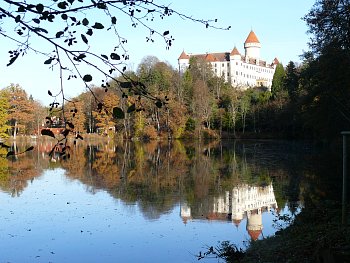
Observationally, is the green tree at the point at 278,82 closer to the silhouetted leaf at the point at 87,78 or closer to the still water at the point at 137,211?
the still water at the point at 137,211

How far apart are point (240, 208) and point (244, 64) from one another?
100948mm

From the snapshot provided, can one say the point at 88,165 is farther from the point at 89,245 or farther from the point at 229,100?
the point at 229,100

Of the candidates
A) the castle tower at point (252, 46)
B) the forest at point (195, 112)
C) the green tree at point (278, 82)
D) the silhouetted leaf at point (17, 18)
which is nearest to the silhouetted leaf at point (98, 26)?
the silhouetted leaf at point (17, 18)

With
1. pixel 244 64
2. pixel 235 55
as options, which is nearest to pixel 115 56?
pixel 235 55

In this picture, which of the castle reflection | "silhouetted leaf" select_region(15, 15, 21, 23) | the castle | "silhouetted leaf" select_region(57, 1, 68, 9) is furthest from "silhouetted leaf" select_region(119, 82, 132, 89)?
the castle

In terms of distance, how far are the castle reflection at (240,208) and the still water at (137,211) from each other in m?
0.03

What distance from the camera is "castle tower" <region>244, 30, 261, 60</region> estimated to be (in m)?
114

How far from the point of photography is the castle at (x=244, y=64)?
10725cm

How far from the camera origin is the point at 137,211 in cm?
1282

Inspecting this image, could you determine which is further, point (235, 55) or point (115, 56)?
point (235, 55)

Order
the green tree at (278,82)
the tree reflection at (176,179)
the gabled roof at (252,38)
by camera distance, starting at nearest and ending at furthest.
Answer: the tree reflection at (176,179) → the green tree at (278,82) → the gabled roof at (252,38)

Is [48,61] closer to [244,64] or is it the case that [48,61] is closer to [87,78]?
[87,78]

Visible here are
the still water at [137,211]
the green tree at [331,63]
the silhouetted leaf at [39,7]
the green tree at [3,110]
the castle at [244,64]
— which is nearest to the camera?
the silhouetted leaf at [39,7]

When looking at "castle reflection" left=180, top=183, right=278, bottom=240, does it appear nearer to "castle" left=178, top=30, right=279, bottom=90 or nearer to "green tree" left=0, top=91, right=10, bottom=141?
"green tree" left=0, top=91, right=10, bottom=141
